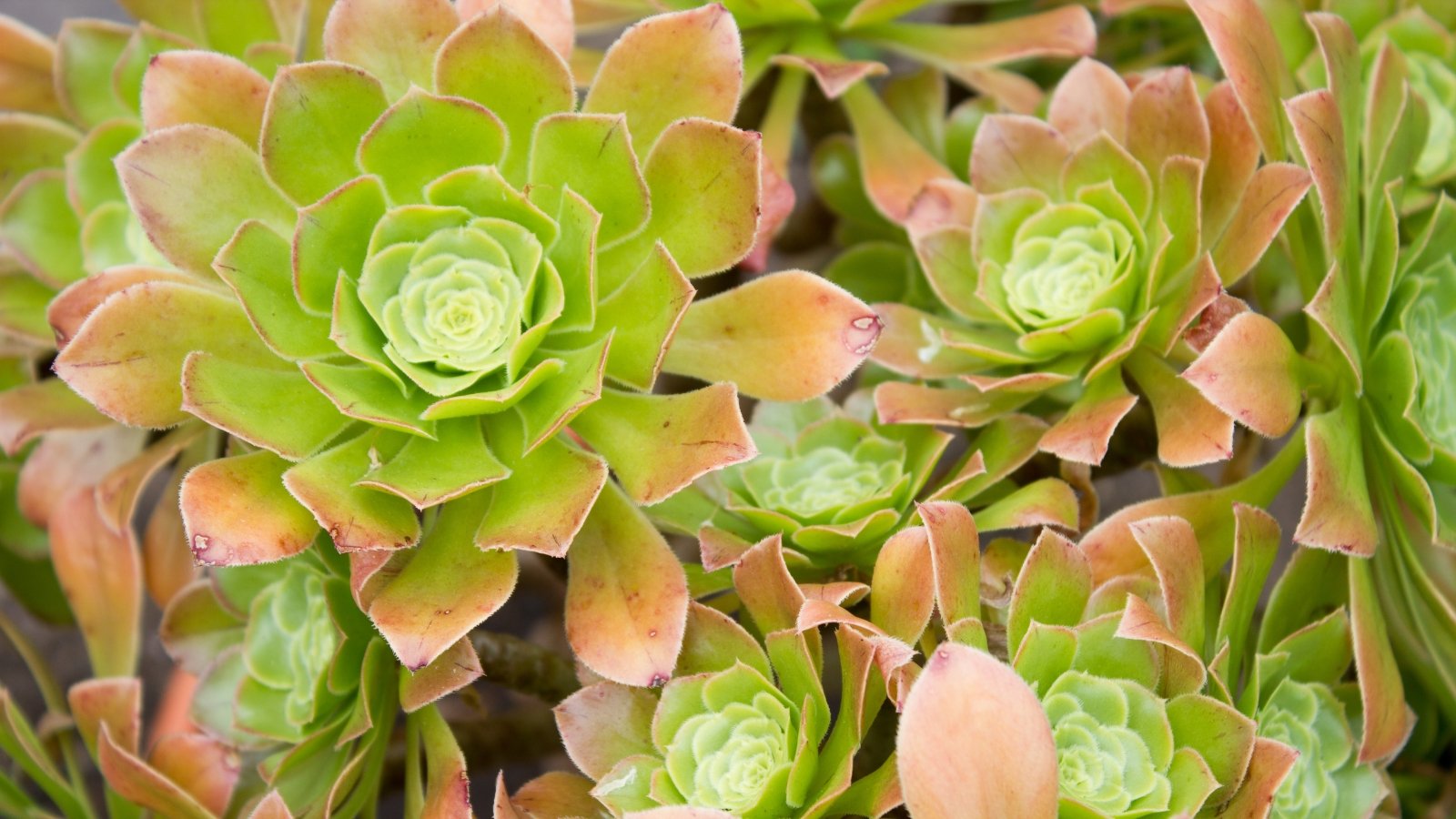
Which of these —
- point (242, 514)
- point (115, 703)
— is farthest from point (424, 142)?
point (115, 703)

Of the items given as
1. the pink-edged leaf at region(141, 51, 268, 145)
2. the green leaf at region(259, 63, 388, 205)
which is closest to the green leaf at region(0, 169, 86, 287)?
the pink-edged leaf at region(141, 51, 268, 145)

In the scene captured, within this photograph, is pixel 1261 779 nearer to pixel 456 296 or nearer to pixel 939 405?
Answer: pixel 939 405

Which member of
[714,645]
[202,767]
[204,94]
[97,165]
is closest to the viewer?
[714,645]

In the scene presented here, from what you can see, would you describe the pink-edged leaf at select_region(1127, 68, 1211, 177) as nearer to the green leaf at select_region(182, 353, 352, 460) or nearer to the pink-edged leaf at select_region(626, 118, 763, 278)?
the pink-edged leaf at select_region(626, 118, 763, 278)

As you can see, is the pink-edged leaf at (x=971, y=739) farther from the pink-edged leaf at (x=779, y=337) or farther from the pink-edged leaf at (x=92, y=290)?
the pink-edged leaf at (x=92, y=290)

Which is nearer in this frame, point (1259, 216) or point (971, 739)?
point (971, 739)

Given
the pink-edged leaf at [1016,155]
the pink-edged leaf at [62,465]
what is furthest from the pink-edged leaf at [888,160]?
the pink-edged leaf at [62,465]
